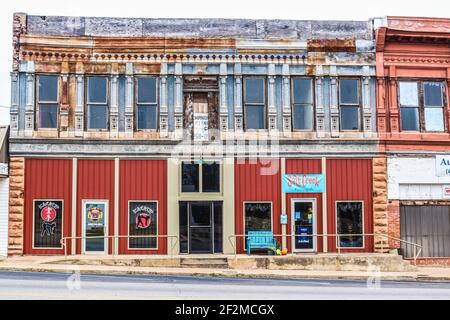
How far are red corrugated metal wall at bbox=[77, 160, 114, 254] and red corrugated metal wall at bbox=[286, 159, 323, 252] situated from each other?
6721 mm

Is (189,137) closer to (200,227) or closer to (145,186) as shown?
(145,186)

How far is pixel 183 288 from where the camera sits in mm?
14141

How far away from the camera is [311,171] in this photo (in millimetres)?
23000

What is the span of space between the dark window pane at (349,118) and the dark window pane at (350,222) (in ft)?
9.96

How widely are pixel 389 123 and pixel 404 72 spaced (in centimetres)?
216

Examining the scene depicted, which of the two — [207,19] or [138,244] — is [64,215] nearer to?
[138,244]

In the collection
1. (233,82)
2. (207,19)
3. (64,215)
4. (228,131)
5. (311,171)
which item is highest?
(207,19)

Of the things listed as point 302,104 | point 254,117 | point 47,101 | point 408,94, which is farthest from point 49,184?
point 408,94

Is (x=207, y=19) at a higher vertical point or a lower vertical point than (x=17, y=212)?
higher

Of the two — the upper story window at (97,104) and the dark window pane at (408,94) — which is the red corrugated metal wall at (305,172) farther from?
the upper story window at (97,104)

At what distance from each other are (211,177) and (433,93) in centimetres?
960

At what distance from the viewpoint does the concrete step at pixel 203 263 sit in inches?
820

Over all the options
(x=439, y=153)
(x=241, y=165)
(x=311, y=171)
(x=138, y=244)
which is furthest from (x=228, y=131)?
(x=439, y=153)

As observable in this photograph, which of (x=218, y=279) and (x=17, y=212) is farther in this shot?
(x=17, y=212)
